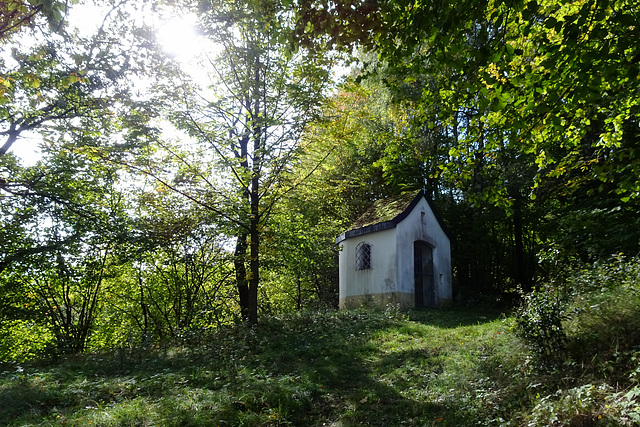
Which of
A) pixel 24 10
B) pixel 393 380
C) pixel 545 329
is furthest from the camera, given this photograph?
pixel 393 380

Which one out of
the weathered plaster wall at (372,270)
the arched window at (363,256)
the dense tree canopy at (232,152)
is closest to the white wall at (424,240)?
the weathered plaster wall at (372,270)

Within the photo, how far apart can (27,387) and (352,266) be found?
1147 cm

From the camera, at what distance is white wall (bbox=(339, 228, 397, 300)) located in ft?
48.1

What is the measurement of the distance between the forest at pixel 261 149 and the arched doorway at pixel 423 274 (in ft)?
8.90

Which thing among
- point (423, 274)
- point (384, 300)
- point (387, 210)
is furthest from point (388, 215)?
point (384, 300)

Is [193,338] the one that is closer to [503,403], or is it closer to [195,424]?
[195,424]

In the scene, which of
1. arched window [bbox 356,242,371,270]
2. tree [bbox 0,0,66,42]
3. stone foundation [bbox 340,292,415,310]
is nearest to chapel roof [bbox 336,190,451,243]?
arched window [bbox 356,242,371,270]

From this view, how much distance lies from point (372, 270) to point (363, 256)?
0.81 meters

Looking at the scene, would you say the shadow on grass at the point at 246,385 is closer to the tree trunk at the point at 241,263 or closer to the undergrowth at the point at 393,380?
the undergrowth at the point at 393,380

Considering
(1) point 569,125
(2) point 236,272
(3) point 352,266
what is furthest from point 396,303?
(1) point 569,125

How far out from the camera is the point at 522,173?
15680 mm

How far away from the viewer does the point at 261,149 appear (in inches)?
365

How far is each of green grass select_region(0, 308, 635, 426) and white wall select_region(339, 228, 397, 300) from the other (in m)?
4.98

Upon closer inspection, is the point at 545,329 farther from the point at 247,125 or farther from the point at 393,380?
the point at 247,125
